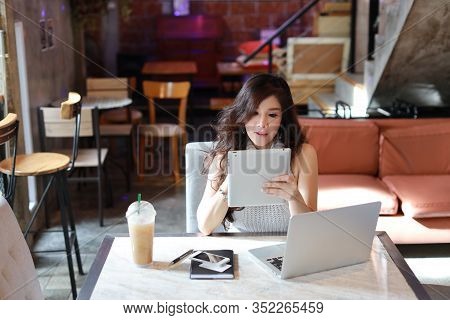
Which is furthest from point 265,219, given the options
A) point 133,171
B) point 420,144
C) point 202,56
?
point 202,56

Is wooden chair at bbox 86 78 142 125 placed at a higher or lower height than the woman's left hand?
lower

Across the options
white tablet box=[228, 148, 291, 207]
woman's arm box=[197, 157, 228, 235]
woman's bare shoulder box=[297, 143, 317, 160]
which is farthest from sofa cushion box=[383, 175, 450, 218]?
white tablet box=[228, 148, 291, 207]

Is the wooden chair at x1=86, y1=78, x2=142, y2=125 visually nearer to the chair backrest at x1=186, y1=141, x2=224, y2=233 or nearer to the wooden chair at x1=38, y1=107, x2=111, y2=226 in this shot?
the wooden chair at x1=38, y1=107, x2=111, y2=226

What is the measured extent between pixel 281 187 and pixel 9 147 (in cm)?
200

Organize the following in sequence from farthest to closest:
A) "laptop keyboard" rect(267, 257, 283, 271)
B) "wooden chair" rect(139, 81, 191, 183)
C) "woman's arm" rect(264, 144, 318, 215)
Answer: "wooden chair" rect(139, 81, 191, 183) < "woman's arm" rect(264, 144, 318, 215) < "laptop keyboard" rect(267, 257, 283, 271)

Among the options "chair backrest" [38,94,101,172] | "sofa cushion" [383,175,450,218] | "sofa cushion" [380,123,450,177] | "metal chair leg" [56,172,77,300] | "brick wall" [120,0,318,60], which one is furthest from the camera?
"brick wall" [120,0,318,60]

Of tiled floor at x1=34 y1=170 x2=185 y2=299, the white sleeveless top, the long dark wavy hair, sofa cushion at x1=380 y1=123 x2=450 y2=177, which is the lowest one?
tiled floor at x1=34 y1=170 x2=185 y2=299

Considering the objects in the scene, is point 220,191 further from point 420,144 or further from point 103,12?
point 103,12

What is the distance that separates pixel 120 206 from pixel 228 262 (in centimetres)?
264

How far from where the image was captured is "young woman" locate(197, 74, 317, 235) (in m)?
1.91

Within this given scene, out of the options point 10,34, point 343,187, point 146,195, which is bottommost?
point 146,195

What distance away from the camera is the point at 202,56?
292 inches

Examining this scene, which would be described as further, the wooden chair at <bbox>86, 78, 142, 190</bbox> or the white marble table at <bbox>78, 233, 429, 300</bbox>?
the wooden chair at <bbox>86, 78, 142, 190</bbox>

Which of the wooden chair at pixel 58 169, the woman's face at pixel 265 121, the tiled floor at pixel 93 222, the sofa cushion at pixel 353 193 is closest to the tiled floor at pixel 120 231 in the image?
the tiled floor at pixel 93 222
